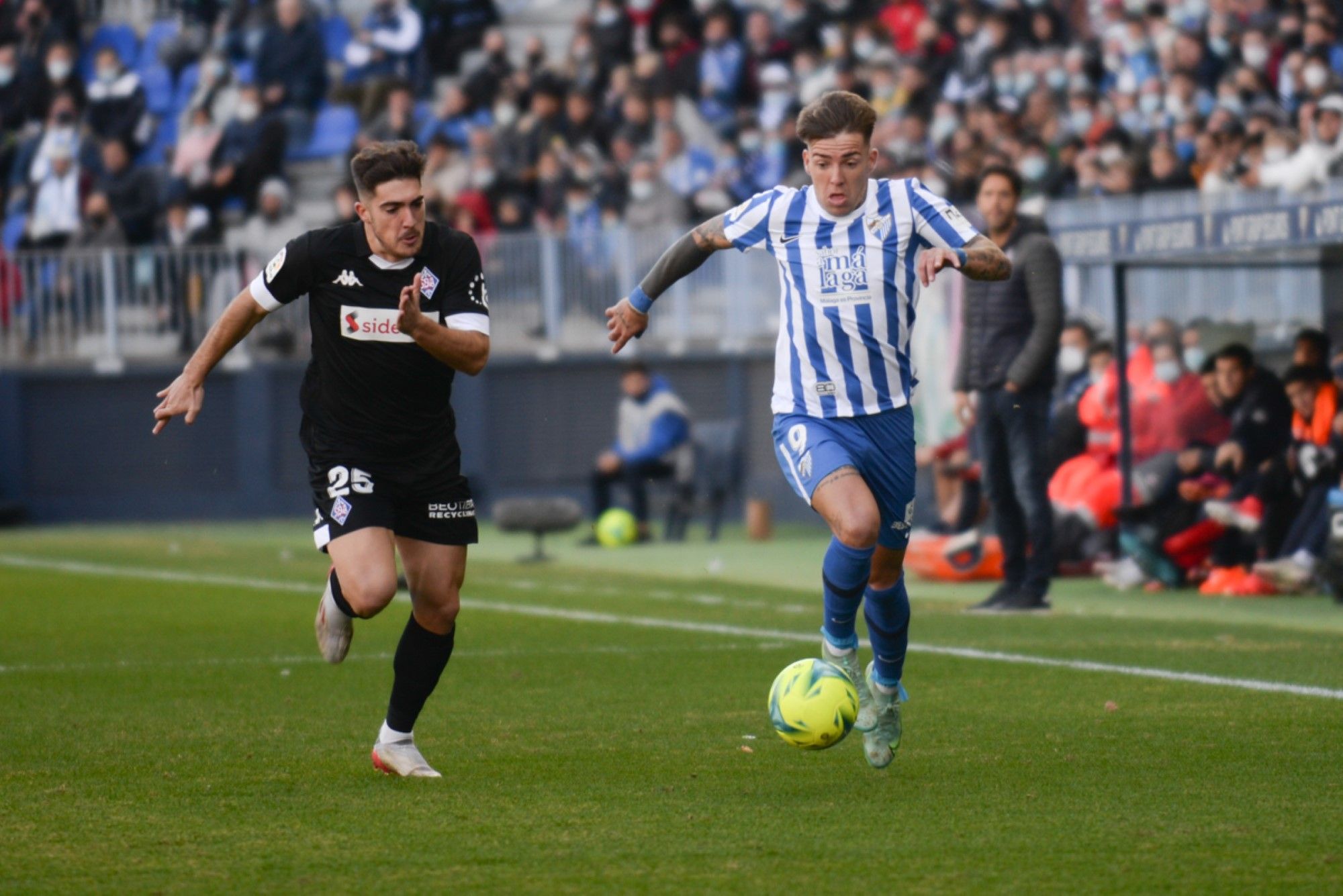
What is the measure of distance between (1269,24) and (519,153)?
847cm

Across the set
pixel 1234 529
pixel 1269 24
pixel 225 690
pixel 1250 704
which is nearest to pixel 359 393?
pixel 225 690

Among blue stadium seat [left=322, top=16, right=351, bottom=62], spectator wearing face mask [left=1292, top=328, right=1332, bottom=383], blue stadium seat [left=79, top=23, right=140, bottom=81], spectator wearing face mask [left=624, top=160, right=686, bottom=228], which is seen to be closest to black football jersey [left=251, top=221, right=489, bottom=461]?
spectator wearing face mask [left=1292, top=328, right=1332, bottom=383]

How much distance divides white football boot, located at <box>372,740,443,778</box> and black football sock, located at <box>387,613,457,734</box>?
0.19 feet

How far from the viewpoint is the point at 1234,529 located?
531 inches

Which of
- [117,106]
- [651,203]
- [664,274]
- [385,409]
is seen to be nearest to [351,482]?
[385,409]

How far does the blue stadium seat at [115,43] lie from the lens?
27.1m

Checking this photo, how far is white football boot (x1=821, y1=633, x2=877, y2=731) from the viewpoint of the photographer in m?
6.95

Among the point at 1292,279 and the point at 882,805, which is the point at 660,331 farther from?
the point at 882,805

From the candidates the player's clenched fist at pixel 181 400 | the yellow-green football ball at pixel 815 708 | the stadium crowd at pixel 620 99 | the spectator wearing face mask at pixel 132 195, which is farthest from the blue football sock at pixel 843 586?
the spectator wearing face mask at pixel 132 195

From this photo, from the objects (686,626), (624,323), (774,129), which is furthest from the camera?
(774,129)

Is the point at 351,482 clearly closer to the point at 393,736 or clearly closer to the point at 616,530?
the point at 393,736

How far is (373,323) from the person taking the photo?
22.2ft

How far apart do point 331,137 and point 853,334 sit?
63.0 feet

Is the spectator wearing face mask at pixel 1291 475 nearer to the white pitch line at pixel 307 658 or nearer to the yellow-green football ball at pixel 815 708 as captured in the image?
the white pitch line at pixel 307 658
